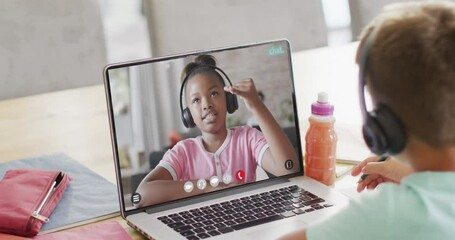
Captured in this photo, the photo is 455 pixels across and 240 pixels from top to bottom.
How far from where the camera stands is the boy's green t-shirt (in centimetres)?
92

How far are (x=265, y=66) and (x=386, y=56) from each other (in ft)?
1.92

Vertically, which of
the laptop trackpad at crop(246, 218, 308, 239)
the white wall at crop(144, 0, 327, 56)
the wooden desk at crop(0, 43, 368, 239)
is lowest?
the laptop trackpad at crop(246, 218, 308, 239)

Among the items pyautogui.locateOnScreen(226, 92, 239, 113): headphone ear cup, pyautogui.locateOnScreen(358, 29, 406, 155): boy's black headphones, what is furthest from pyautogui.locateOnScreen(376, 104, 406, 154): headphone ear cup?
pyautogui.locateOnScreen(226, 92, 239, 113): headphone ear cup

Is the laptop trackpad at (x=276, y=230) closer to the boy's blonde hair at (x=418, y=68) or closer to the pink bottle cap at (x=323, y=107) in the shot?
the pink bottle cap at (x=323, y=107)

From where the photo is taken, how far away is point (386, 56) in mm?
918

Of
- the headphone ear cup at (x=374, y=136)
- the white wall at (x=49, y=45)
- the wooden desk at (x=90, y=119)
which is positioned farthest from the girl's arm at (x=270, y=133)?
the white wall at (x=49, y=45)

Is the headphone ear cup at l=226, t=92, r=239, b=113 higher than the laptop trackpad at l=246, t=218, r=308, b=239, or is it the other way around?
the headphone ear cup at l=226, t=92, r=239, b=113

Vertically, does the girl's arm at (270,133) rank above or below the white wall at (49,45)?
below

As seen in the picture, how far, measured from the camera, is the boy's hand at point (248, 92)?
1452mm

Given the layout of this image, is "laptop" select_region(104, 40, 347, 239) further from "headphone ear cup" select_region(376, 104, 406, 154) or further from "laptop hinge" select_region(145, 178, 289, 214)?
"headphone ear cup" select_region(376, 104, 406, 154)

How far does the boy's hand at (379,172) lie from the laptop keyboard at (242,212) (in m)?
0.09

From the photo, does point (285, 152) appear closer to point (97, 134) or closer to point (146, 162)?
point (146, 162)

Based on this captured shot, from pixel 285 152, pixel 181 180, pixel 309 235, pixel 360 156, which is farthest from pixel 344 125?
pixel 309 235

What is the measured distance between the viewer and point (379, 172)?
54.7 inches
